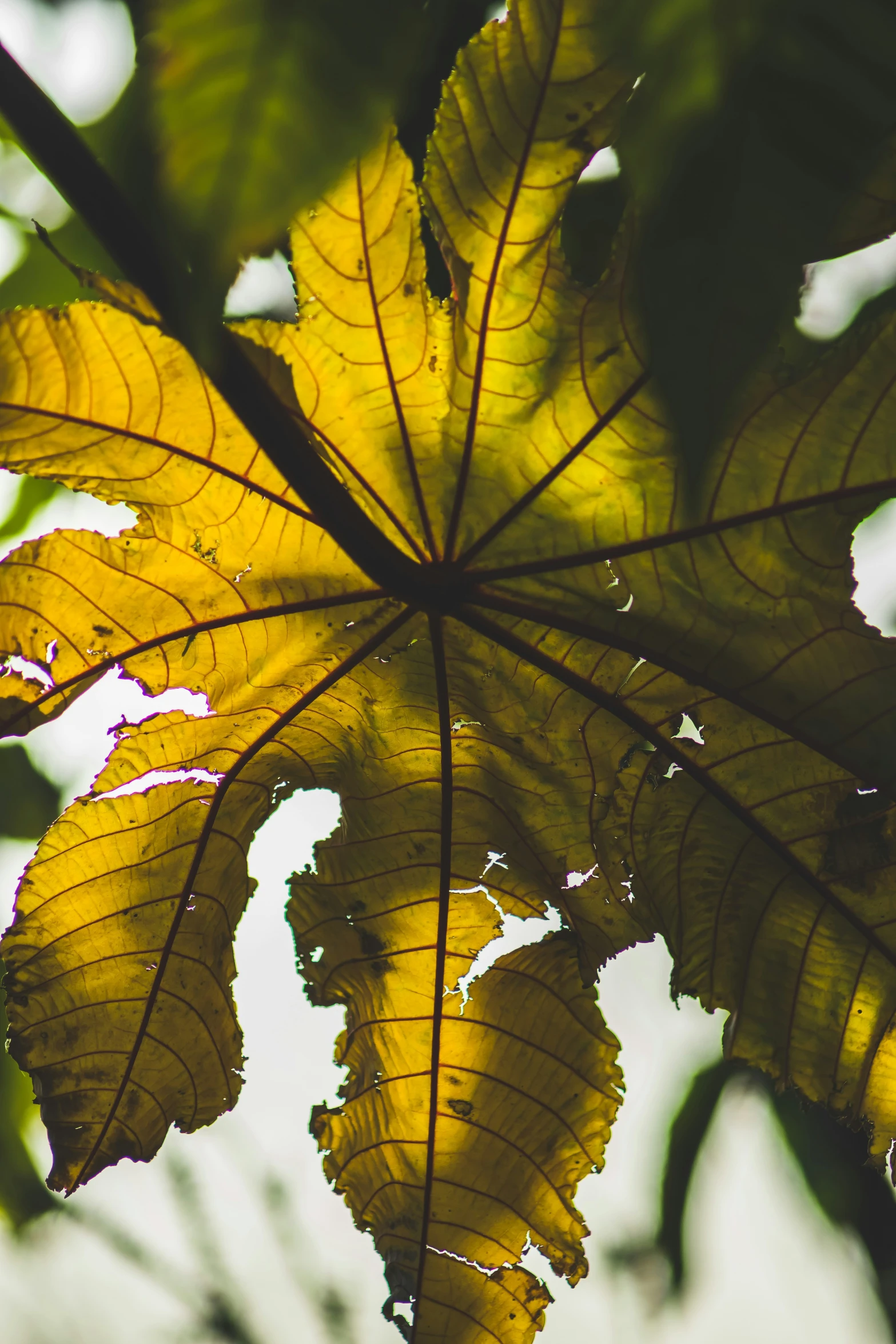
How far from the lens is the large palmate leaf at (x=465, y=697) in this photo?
0.65 meters

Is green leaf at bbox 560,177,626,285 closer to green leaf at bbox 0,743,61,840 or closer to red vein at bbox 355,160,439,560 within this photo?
red vein at bbox 355,160,439,560

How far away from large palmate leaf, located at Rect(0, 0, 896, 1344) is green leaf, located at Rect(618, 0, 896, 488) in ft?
1.07

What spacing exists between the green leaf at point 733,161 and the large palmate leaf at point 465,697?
12.9 inches

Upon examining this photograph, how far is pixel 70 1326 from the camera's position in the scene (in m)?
2.28

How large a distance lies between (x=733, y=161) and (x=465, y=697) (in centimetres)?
63

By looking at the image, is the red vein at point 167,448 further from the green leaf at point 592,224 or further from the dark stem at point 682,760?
the green leaf at point 592,224

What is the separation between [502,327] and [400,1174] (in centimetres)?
81

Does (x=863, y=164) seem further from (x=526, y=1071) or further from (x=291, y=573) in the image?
(x=526, y=1071)

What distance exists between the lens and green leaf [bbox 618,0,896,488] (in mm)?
225

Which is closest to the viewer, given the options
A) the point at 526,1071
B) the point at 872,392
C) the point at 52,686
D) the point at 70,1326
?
the point at 872,392

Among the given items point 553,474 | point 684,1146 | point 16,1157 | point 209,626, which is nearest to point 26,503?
point 209,626

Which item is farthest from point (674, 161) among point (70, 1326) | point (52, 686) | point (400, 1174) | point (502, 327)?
point (70, 1326)

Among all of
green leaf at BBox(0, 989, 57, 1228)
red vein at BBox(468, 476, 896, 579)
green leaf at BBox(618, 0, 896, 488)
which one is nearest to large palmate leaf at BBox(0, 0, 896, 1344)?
red vein at BBox(468, 476, 896, 579)

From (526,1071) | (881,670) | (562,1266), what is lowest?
(562,1266)
